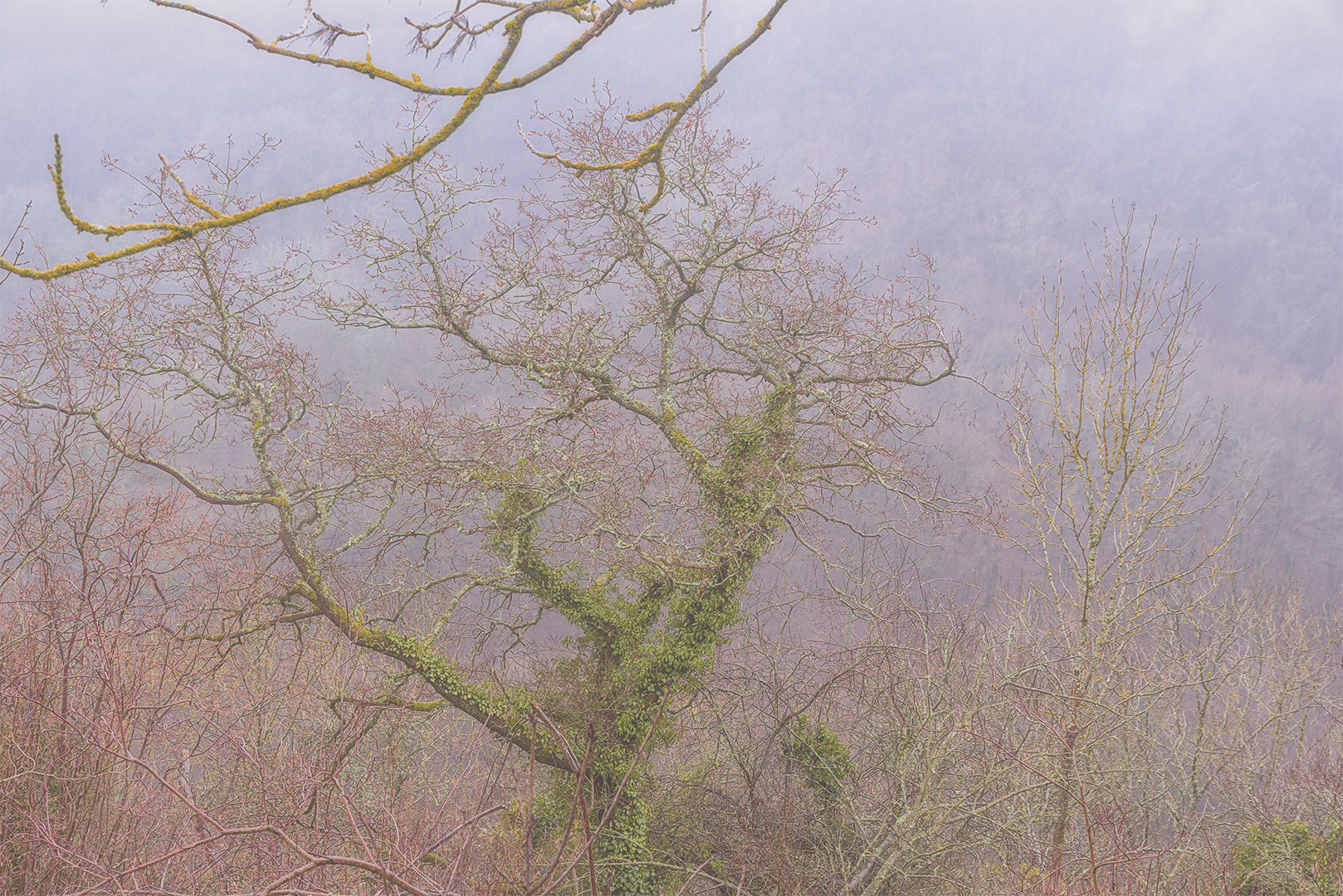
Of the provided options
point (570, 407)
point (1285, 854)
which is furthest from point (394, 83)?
point (1285, 854)

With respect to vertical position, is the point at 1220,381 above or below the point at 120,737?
above

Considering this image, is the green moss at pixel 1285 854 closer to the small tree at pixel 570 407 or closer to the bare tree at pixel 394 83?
the small tree at pixel 570 407

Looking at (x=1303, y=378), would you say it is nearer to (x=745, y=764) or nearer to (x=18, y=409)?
(x=745, y=764)

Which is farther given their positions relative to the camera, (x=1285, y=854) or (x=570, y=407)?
(x=1285, y=854)

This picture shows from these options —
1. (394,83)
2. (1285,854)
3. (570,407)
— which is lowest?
(394,83)

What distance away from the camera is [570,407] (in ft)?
31.3

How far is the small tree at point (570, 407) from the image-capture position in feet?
30.0

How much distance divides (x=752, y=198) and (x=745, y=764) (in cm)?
760

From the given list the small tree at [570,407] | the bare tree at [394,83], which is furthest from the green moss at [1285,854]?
the bare tree at [394,83]

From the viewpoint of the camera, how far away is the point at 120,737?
2814mm

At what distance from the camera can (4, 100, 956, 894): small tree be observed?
9141mm

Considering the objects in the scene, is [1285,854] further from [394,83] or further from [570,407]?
[394,83]

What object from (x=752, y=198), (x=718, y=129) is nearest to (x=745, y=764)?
(x=752, y=198)

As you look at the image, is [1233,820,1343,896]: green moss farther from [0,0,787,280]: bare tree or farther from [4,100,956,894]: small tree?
[0,0,787,280]: bare tree
